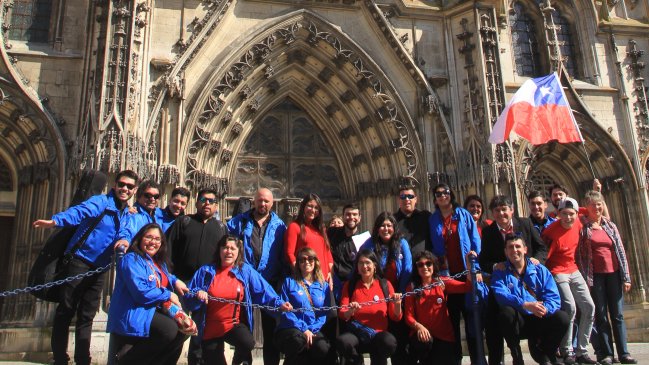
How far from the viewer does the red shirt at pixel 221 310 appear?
5.72 m

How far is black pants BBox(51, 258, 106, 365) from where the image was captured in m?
5.82

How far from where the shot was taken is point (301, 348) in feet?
19.1

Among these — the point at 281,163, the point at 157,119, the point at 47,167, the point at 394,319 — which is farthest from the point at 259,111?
→ the point at 394,319

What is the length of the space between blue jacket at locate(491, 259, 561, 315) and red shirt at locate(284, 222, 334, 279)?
1.86 m

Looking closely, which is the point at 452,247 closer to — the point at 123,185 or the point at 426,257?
the point at 426,257

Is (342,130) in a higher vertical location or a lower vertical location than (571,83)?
lower

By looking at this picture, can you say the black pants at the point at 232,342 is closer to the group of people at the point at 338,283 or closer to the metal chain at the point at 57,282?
the group of people at the point at 338,283

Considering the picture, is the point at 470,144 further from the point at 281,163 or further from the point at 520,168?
the point at 281,163

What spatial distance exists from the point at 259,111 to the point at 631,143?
32.0ft

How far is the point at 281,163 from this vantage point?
575 inches

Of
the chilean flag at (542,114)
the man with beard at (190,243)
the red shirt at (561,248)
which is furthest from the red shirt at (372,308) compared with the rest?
the chilean flag at (542,114)

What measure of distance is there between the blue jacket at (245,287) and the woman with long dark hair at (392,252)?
1235mm

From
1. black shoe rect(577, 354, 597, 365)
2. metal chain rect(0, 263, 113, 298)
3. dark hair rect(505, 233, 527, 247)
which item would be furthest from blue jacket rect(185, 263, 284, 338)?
black shoe rect(577, 354, 597, 365)

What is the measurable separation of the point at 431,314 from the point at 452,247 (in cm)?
102
